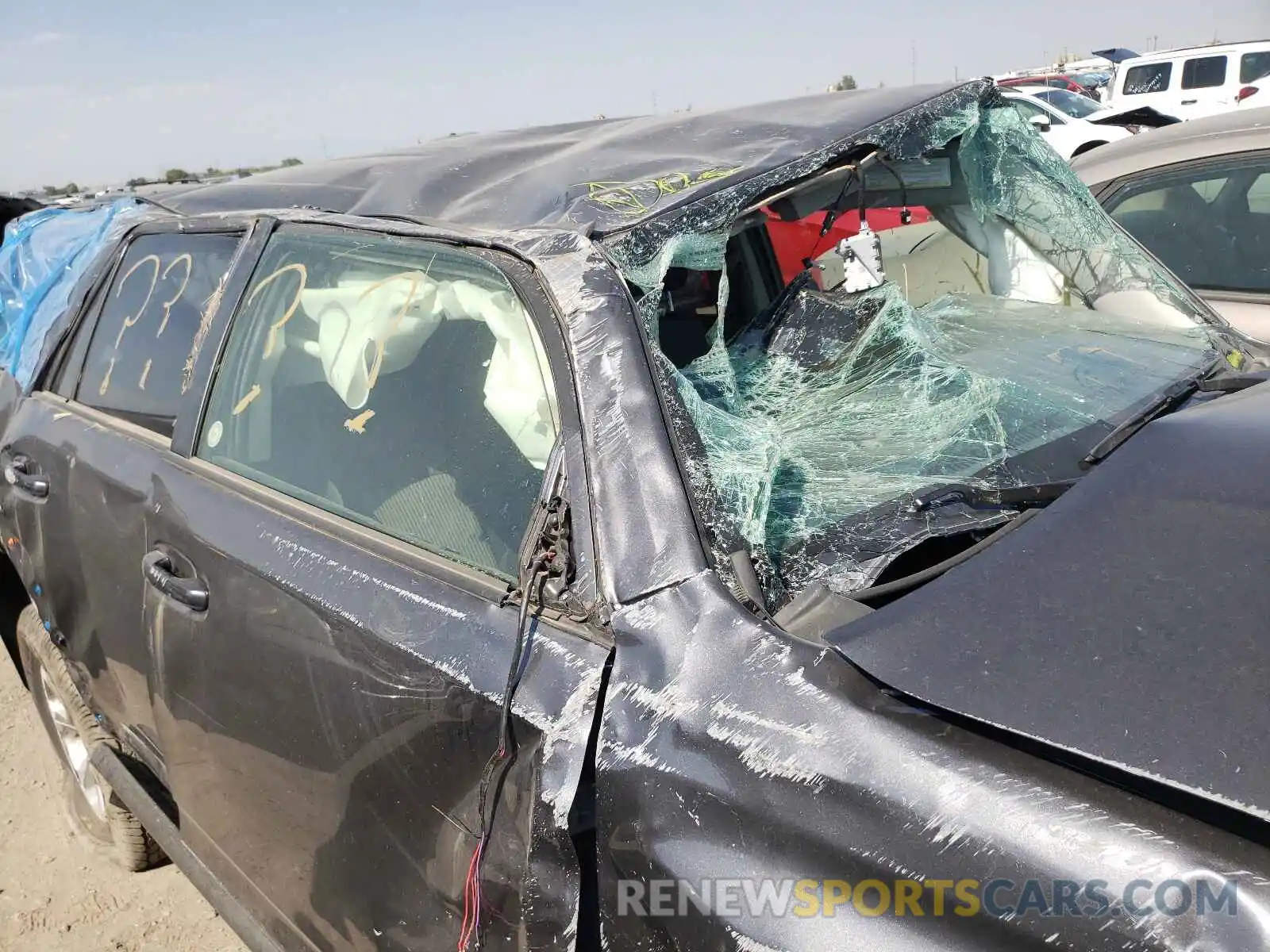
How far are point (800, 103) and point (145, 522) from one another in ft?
5.53

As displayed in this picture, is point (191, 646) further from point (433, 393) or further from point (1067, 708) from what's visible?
point (1067, 708)

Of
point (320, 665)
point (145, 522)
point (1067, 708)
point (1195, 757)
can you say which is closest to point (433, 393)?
point (320, 665)

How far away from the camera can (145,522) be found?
1963 millimetres

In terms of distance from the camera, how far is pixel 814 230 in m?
2.34

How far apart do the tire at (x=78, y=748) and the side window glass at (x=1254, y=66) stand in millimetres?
17911

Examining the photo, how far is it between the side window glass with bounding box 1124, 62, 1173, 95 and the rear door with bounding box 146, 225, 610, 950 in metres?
17.9

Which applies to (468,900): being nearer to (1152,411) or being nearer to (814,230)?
(1152,411)

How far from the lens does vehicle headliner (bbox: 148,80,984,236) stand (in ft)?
5.40

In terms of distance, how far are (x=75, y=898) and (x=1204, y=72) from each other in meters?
18.3

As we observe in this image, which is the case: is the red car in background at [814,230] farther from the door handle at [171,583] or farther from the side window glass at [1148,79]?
the side window glass at [1148,79]

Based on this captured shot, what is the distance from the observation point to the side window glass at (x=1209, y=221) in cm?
330

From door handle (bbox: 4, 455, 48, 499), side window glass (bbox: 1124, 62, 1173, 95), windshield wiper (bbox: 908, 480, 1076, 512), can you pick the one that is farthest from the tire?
side window glass (bbox: 1124, 62, 1173, 95)

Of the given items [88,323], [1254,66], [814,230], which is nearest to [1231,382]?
[814,230]

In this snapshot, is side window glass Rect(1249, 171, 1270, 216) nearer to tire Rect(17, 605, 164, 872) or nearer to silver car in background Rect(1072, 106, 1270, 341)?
silver car in background Rect(1072, 106, 1270, 341)
